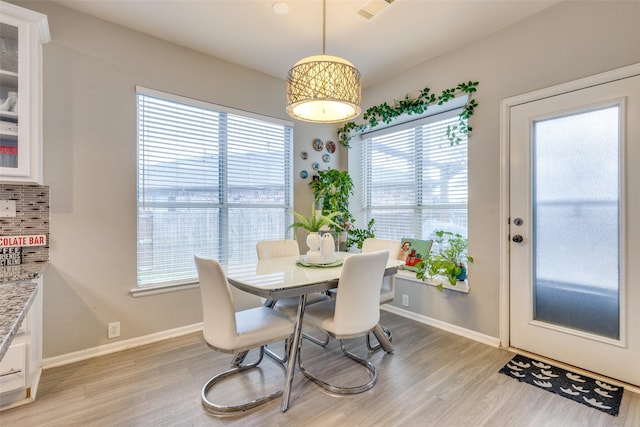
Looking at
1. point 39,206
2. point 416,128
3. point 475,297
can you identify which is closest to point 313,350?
point 475,297

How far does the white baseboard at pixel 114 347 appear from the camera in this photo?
2.30 meters

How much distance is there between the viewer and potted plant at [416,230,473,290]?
112 inches

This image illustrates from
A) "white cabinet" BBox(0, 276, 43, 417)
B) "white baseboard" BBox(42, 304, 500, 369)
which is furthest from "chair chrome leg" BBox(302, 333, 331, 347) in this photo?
"white cabinet" BBox(0, 276, 43, 417)

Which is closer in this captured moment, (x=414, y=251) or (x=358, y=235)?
(x=414, y=251)

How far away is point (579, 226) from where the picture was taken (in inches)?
87.6

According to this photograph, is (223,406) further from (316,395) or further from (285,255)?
(285,255)

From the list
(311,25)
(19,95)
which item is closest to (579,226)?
(311,25)

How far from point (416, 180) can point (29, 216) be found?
354 cm

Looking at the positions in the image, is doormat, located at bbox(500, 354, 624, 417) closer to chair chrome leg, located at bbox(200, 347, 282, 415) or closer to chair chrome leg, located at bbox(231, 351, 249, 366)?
chair chrome leg, located at bbox(200, 347, 282, 415)

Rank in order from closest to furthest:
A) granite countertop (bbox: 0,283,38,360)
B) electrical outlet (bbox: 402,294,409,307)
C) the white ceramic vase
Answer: granite countertop (bbox: 0,283,38,360), the white ceramic vase, electrical outlet (bbox: 402,294,409,307)

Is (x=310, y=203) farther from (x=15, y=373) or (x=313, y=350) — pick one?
(x=15, y=373)

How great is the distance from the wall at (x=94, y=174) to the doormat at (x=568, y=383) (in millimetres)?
2865

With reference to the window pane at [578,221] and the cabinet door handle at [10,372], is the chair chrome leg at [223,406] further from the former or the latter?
the window pane at [578,221]

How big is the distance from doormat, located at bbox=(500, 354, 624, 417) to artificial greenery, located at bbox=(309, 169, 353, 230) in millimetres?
2145
